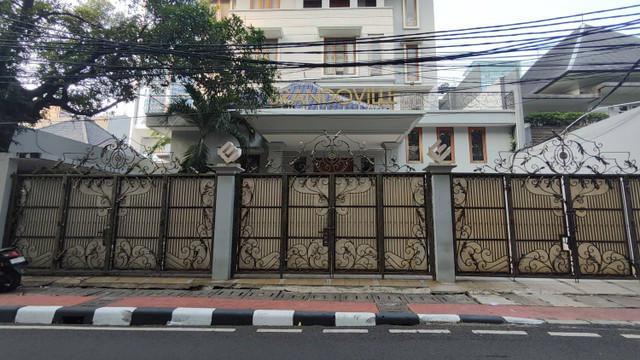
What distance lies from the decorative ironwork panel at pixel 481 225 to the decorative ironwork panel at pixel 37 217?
29.8 ft

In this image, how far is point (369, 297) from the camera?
5.97 m

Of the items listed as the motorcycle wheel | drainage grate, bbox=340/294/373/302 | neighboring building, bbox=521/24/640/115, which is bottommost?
drainage grate, bbox=340/294/373/302

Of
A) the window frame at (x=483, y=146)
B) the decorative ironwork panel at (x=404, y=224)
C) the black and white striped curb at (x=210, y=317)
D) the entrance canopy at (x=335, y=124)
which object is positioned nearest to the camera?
the black and white striped curb at (x=210, y=317)

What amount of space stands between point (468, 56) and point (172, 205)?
7.90m

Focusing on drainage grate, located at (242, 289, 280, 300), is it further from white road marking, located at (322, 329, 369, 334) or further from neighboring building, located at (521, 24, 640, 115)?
neighboring building, located at (521, 24, 640, 115)

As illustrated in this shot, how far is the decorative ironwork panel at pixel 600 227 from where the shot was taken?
23.0 feet

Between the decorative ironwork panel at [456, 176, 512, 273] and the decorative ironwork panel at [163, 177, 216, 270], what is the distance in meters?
5.50

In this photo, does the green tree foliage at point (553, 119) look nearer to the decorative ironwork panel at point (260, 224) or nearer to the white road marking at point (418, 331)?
the decorative ironwork panel at point (260, 224)

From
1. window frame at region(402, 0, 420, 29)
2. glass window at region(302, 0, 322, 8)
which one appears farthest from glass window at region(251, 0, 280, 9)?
window frame at region(402, 0, 420, 29)

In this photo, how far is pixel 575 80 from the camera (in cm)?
1725

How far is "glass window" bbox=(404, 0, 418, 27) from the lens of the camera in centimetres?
1800

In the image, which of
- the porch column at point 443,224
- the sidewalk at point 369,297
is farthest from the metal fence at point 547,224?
the sidewalk at point 369,297

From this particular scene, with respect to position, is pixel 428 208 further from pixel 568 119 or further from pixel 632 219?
pixel 568 119

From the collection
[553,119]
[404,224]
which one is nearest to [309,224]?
[404,224]
